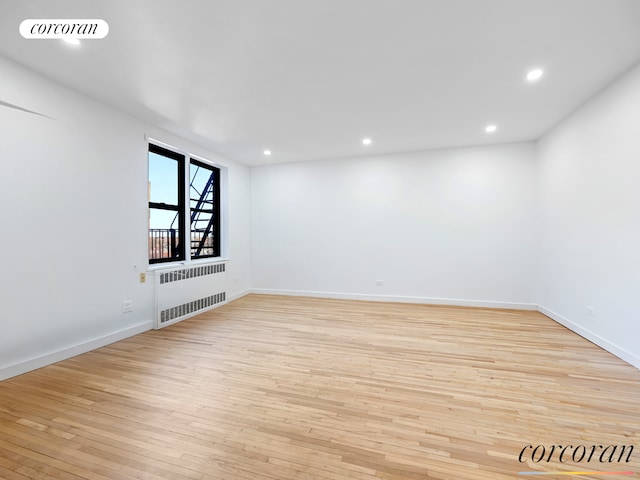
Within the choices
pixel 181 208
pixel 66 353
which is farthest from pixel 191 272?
pixel 66 353

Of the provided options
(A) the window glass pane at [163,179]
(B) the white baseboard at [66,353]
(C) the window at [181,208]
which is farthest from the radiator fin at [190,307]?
(A) the window glass pane at [163,179]

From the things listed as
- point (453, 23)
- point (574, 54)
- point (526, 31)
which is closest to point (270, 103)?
point (453, 23)

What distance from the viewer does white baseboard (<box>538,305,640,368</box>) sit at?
249cm

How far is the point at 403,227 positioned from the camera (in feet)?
16.5

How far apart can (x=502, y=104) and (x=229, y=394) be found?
4.21 metres

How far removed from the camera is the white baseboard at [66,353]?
2.32 m

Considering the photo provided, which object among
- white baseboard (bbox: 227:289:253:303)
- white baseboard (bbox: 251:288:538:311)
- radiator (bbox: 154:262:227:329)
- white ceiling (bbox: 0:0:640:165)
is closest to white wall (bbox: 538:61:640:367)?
white ceiling (bbox: 0:0:640:165)

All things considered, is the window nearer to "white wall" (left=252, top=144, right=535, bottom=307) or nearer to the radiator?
the radiator

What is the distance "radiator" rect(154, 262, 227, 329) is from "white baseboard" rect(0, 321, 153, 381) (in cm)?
30

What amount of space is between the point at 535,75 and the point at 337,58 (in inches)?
78.1

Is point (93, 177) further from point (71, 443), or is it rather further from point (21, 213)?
point (71, 443)

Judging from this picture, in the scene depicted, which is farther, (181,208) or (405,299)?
(405,299)

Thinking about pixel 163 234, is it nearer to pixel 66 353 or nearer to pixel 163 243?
pixel 163 243

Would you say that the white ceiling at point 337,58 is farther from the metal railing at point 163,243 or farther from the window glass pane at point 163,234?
the metal railing at point 163,243
